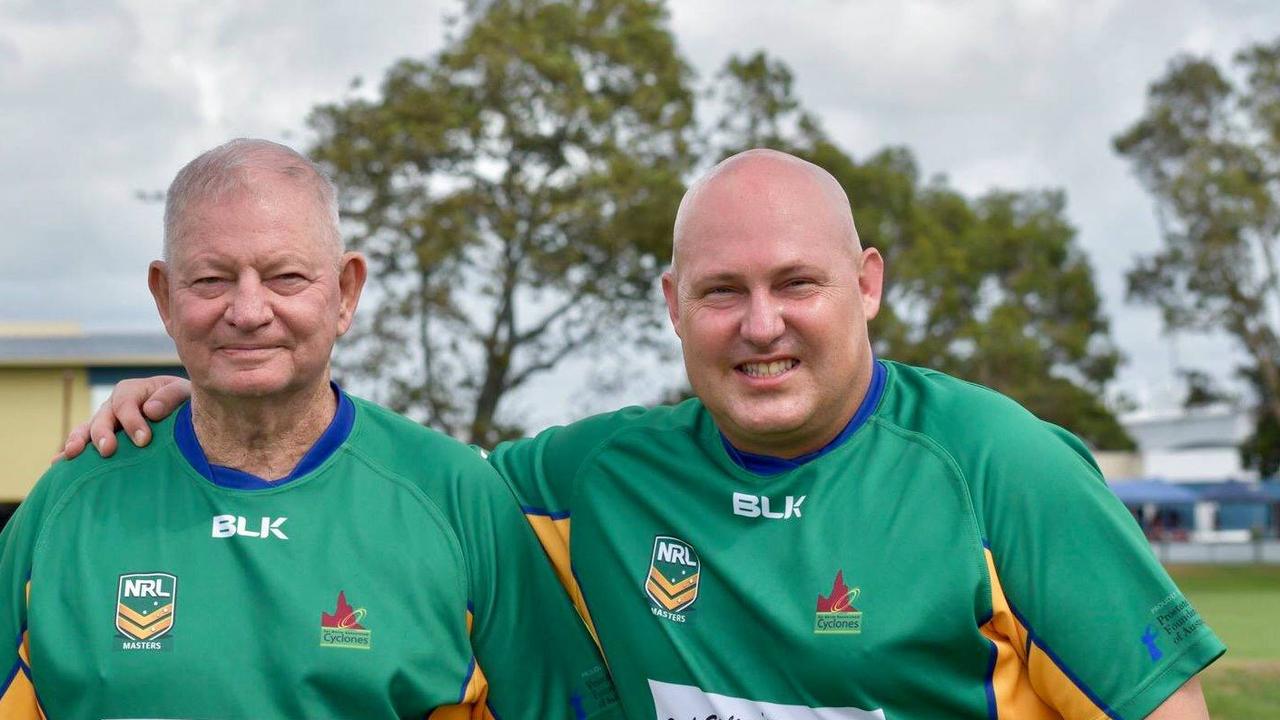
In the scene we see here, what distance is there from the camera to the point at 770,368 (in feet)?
10.6

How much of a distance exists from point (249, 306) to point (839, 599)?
4.87 feet

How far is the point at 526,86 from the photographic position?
23.8m

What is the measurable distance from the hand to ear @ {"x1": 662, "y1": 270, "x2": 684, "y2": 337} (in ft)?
4.07

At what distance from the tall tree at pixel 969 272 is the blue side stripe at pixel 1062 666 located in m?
21.7

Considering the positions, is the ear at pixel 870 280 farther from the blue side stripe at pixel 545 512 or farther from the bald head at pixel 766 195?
the blue side stripe at pixel 545 512

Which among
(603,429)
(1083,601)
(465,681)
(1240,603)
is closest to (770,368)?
(603,429)

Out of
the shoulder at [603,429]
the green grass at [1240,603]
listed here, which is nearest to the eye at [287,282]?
the shoulder at [603,429]

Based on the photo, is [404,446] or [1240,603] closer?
[404,446]

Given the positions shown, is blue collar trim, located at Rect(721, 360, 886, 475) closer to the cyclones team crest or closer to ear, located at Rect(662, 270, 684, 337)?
the cyclones team crest

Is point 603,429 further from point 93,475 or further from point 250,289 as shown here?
point 93,475

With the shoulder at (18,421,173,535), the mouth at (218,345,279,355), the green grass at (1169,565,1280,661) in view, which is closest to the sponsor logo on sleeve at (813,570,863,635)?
the mouth at (218,345,279,355)

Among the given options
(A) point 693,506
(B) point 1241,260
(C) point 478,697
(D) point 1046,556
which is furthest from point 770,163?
(B) point 1241,260

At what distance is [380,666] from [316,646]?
0.15m

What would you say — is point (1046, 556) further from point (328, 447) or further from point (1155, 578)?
point (328, 447)
